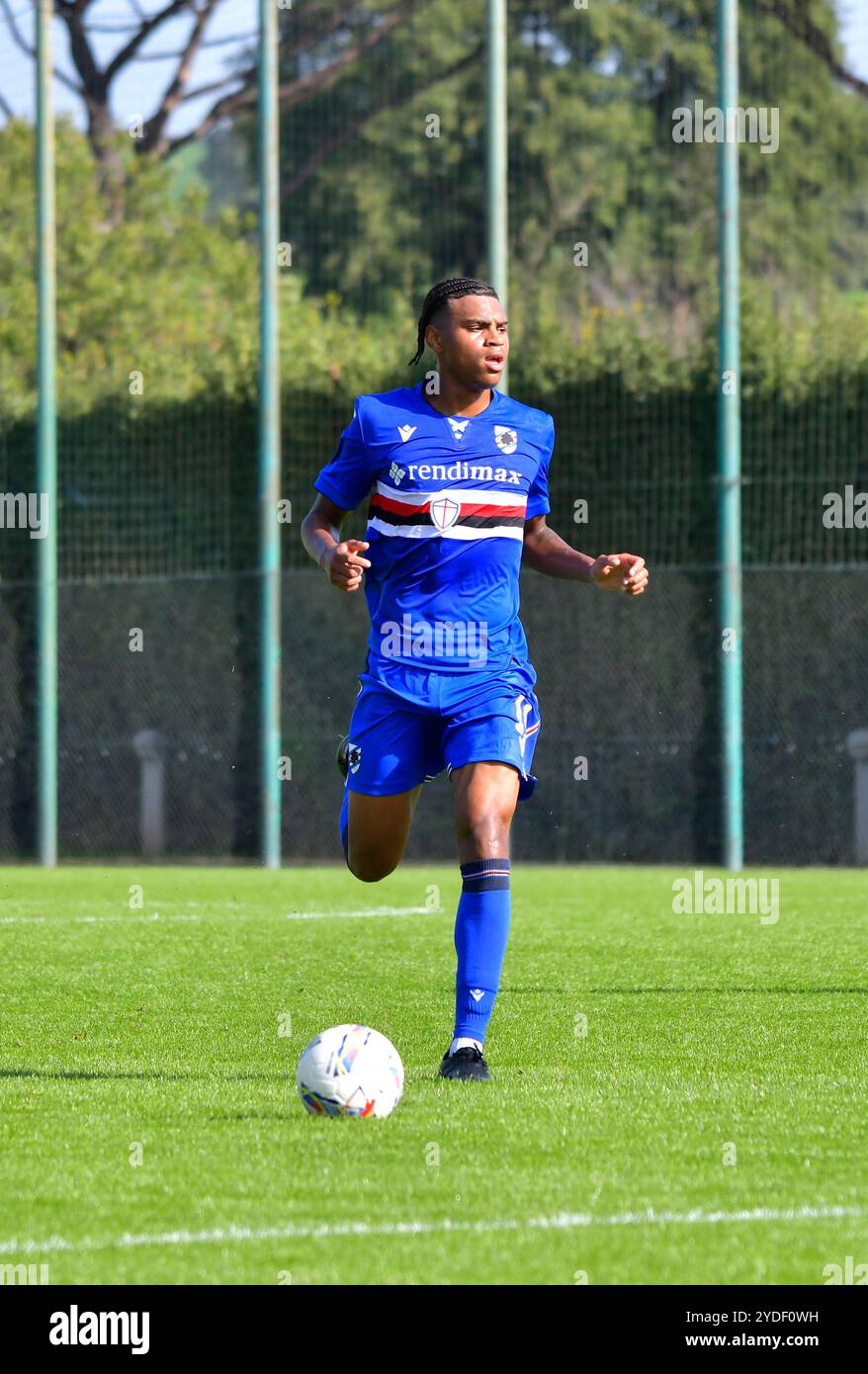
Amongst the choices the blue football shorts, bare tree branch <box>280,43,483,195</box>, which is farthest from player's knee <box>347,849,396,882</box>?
bare tree branch <box>280,43,483,195</box>

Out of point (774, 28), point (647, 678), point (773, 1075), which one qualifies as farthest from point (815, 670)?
point (773, 1075)

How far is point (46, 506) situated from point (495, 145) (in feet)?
16.9

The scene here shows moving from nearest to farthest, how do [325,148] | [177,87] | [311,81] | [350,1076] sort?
[350,1076] < [325,148] < [311,81] < [177,87]

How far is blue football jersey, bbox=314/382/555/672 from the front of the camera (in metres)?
6.55

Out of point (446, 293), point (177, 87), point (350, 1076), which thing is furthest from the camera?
point (177, 87)

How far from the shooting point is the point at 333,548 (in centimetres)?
652

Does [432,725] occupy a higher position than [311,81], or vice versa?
[311,81]

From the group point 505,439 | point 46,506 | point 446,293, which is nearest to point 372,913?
A: point 505,439

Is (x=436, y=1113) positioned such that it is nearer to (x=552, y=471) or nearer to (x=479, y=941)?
(x=479, y=941)

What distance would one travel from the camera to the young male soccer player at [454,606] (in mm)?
6352

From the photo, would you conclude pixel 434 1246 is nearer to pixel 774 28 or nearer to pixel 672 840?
pixel 672 840

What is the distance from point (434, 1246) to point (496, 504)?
3.05 meters

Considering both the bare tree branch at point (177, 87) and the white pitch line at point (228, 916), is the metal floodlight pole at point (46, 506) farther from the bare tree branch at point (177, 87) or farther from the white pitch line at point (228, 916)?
the white pitch line at point (228, 916)
